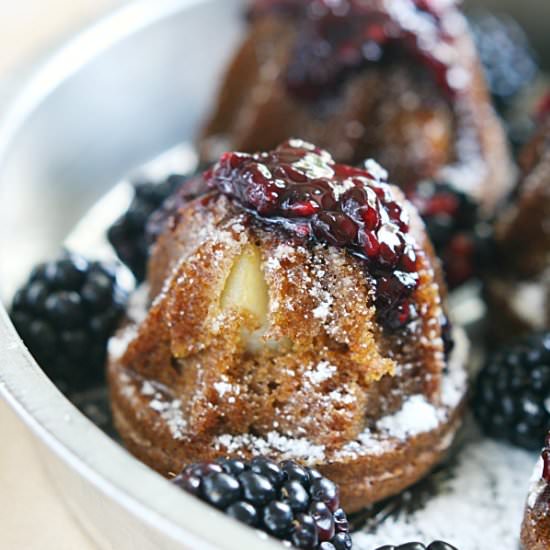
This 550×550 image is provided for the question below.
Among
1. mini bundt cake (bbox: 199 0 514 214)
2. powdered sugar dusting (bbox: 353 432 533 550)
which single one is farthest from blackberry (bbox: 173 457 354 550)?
mini bundt cake (bbox: 199 0 514 214)

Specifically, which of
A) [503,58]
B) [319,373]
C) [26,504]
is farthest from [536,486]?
[503,58]

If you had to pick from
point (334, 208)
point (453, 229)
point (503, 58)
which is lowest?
point (453, 229)

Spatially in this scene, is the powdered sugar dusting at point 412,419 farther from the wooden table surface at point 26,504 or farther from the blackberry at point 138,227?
the blackberry at point 138,227

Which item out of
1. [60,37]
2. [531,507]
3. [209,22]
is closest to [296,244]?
[531,507]

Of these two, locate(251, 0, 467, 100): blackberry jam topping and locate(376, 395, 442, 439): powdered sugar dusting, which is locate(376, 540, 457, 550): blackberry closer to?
locate(376, 395, 442, 439): powdered sugar dusting

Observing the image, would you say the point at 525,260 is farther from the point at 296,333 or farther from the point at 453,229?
the point at 296,333

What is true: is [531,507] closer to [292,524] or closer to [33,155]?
[292,524]
